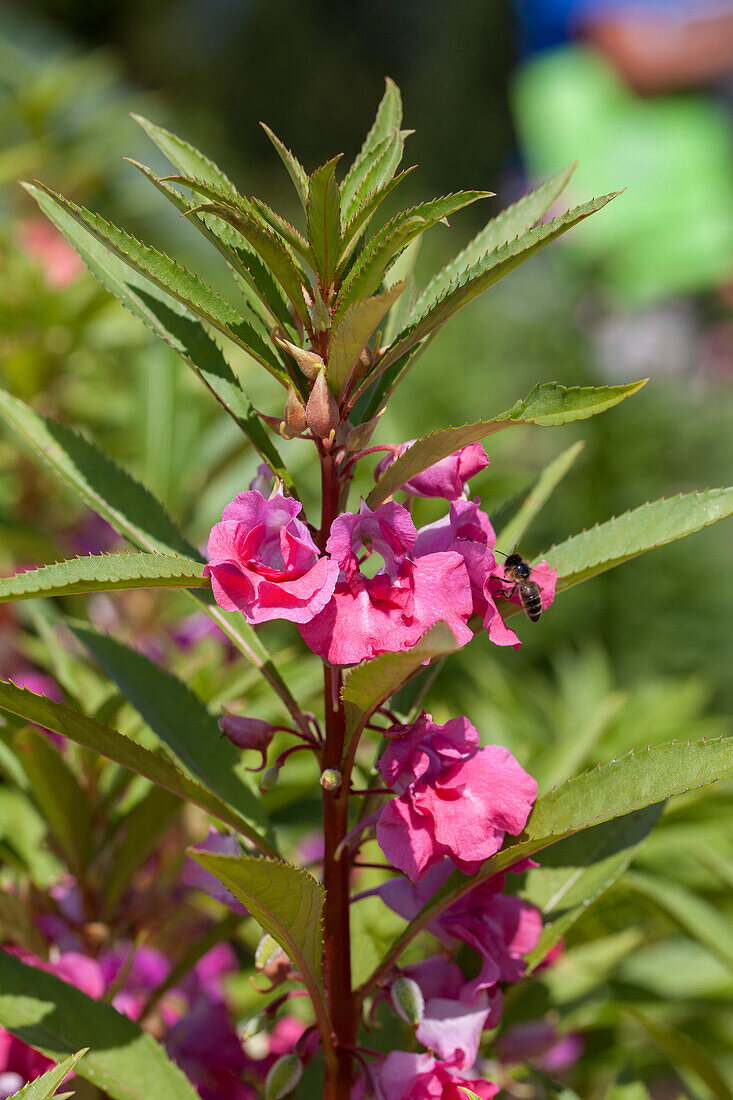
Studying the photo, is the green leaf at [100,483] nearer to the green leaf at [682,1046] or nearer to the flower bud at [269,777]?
the flower bud at [269,777]

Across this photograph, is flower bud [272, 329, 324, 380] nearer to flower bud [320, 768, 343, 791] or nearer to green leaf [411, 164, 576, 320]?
green leaf [411, 164, 576, 320]

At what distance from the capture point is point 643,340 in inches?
213

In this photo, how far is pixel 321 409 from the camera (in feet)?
1.88

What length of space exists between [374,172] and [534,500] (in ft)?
1.00

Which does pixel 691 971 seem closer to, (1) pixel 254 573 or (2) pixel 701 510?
(2) pixel 701 510

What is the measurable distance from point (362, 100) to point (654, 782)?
16.9m

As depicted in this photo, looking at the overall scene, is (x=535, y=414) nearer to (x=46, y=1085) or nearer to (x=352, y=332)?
(x=352, y=332)

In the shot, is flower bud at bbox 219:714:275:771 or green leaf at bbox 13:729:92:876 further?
green leaf at bbox 13:729:92:876

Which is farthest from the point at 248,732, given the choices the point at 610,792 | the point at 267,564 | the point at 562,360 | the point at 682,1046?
the point at 562,360

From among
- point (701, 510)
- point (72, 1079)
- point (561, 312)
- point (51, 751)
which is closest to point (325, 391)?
point (701, 510)

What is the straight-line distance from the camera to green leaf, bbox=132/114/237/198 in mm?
656

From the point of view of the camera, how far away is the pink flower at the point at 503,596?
1.90 feet

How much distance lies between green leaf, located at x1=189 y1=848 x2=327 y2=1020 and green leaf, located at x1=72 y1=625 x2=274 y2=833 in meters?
0.14

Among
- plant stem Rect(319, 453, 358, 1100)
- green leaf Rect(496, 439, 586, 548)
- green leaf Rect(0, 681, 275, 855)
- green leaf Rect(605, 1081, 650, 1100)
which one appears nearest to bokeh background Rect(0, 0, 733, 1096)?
green leaf Rect(496, 439, 586, 548)
